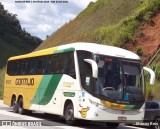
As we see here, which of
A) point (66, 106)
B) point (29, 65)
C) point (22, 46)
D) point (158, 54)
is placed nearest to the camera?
point (66, 106)

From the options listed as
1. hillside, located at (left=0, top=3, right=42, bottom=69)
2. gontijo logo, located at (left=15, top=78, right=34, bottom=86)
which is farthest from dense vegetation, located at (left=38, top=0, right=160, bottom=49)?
hillside, located at (left=0, top=3, right=42, bottom=69)

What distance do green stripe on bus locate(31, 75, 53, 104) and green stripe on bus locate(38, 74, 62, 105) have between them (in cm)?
24

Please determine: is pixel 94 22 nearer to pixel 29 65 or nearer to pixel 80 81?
pixel 29 65

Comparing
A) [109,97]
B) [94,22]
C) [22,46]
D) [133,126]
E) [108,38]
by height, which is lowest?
[133,126]

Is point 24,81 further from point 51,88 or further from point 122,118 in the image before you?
point 122,118

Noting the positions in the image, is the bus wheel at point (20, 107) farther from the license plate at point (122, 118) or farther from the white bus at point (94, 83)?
the license plate at point (122, 118)

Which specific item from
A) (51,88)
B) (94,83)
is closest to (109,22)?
(51,88)

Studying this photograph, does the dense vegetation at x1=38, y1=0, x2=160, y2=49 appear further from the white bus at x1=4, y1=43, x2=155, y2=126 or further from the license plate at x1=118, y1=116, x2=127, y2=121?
the license plate at x1=118, y1=116, x2=127, y2=121

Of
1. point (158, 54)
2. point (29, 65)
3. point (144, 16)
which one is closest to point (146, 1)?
point (144, 16)

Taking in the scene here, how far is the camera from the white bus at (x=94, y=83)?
15703 mm

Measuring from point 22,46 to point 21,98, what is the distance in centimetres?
12073

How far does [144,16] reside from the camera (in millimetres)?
37656

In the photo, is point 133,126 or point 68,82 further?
point 133,126

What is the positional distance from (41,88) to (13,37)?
127351 millimetres
